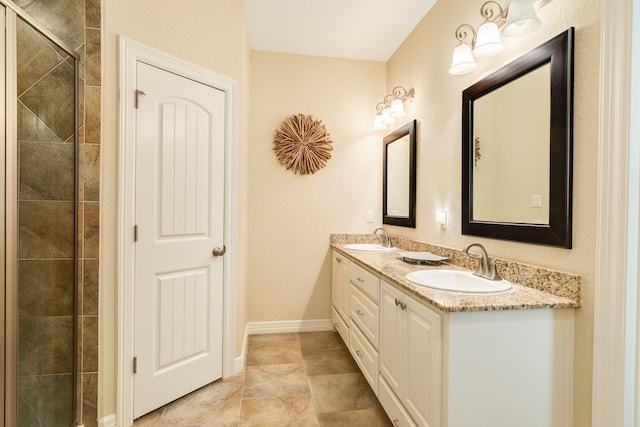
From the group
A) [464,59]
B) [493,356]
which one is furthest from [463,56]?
[493,356]

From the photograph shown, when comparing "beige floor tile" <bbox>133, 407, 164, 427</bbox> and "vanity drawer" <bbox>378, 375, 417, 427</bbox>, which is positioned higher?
"vanity drawer" <bbox>378, 375, 417, 427</bbox>

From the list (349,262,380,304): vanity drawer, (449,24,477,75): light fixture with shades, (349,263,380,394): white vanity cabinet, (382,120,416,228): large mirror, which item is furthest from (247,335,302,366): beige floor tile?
(449,24,477,75): light fixture with shades

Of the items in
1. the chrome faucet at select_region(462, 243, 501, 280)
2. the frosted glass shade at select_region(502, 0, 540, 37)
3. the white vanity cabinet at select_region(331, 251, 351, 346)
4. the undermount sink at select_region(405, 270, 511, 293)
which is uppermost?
the frosted glass shade at select_region(502, 0, 540, 37)

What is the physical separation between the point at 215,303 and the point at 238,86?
148cm

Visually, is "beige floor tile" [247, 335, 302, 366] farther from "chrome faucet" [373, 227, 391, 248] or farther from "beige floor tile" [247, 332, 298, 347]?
"chrome faucet" [373, 227, 391, 248]

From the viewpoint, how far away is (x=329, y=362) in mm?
2402

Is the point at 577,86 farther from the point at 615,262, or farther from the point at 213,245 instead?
the point at 213,245

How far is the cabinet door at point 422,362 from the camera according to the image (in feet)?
3.79

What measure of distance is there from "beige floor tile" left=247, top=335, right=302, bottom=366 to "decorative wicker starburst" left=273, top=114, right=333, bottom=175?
1.55m

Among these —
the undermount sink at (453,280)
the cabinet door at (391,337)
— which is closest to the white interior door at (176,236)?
the cabinet door at (391,337)

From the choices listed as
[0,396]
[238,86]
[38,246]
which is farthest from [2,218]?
[238,86]

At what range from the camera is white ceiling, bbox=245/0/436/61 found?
2.29 meters

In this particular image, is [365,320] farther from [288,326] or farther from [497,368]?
[288,326]

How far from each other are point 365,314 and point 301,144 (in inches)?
65.7
